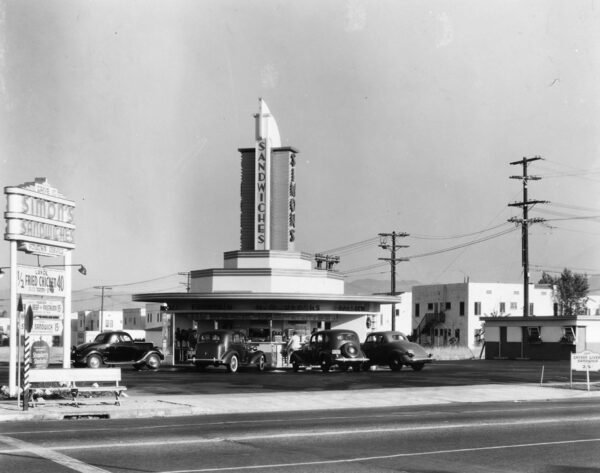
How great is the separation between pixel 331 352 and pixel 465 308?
5773 centimetres

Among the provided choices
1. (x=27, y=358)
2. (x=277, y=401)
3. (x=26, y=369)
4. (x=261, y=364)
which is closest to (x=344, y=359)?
(x=261, y=364)

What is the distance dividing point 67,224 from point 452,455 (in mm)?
14896

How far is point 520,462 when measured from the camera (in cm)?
1216

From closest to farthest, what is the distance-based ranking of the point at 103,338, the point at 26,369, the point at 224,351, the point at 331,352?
the point at 26,369, the point at 331,352, the point at 224,351, the point at 103,338

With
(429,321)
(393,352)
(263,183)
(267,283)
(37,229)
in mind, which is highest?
(263,183)

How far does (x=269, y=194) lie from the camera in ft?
169

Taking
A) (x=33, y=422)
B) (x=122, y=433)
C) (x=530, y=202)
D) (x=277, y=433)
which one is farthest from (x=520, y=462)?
(x=530, y=202)

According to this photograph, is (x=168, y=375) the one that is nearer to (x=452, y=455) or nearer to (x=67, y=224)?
(x=67, y=224)

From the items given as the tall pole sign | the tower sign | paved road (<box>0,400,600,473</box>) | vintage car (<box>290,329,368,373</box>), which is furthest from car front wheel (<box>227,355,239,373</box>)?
paved road (<box>0,400,600,473</box>)

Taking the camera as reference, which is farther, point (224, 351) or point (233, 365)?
point (233, 365)

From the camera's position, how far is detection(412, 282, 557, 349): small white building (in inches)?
3561

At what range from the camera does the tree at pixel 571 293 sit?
97.8m

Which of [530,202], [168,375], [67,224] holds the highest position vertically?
[530,202]

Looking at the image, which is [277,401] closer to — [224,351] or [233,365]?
[224,351]
